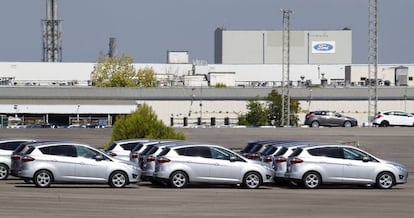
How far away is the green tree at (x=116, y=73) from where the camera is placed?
5541 inches

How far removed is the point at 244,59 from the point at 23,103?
52551mm

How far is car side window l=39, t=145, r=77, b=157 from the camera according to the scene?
33.5 m

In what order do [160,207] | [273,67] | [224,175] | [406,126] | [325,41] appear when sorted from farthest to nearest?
[325,41] → [273,67] → [406,126] → [224,175] → [160,207]

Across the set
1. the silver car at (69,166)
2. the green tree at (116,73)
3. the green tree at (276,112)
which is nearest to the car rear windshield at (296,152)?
the silver car at (69,166)

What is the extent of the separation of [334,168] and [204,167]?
4.10 metres

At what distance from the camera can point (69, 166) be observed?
33.4 m

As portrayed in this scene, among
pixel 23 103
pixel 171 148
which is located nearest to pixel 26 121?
→ pixel 23 103

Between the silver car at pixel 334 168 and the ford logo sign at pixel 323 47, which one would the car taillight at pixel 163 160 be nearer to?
the silver car at pixel 334 168

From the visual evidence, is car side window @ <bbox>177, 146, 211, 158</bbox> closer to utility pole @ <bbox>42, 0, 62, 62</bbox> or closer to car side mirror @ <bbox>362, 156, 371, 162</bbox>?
car side mirror @ <bbox>362, 156, 371, 162</bbox>

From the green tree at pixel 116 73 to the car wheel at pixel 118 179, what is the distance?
10511 centimetres

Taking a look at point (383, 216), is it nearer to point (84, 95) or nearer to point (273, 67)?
point (84, 95)

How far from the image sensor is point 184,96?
386ft

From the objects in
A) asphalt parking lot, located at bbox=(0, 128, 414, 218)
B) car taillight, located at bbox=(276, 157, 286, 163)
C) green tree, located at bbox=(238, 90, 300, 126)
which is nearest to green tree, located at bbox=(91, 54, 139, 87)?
green tree, located at bbox=(238, 90, 300, 126)

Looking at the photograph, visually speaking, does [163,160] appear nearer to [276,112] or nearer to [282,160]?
[282,160]
